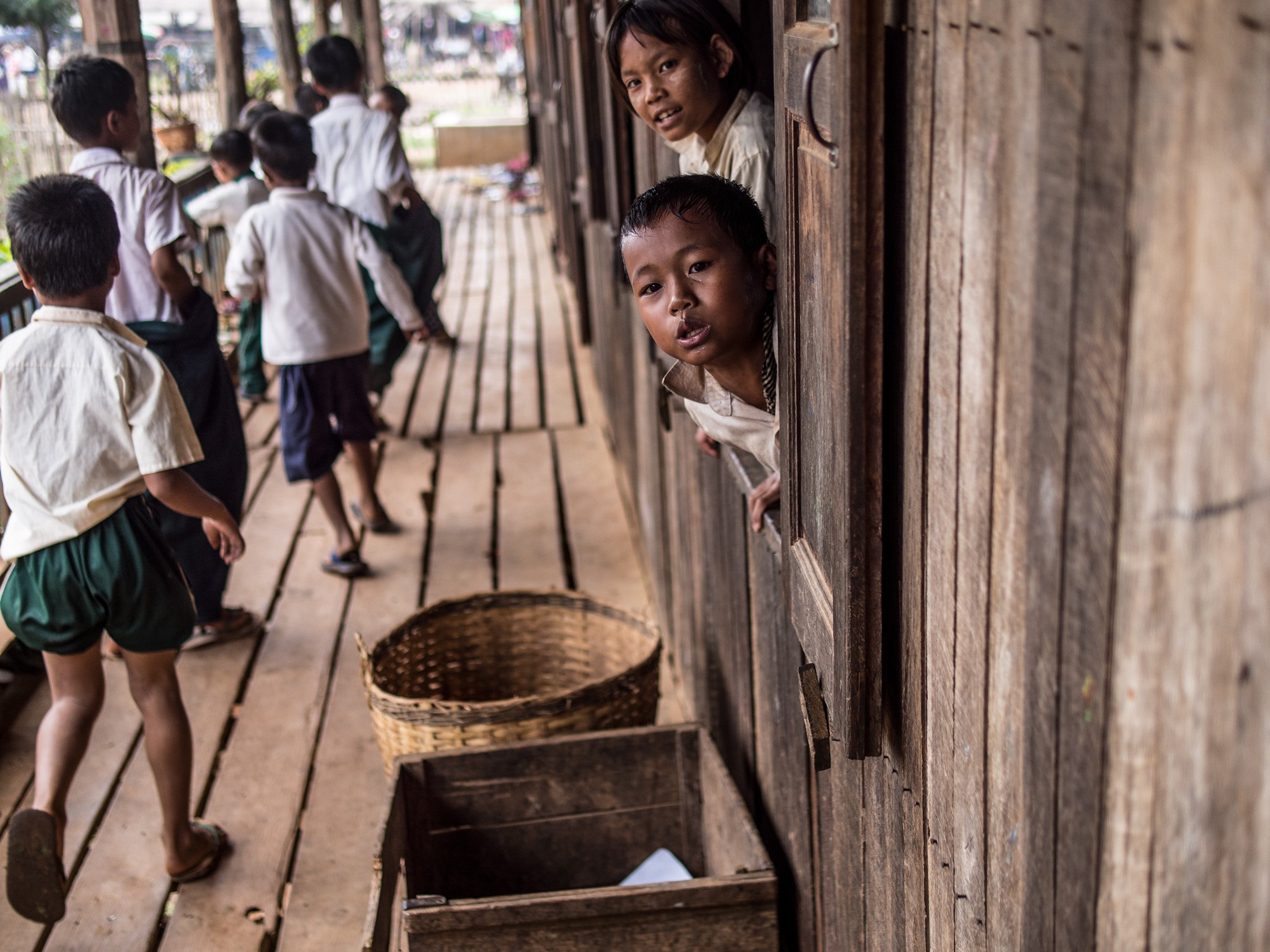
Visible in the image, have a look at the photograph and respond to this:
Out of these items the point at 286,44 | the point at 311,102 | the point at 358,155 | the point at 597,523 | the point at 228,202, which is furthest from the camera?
the point at 286,44

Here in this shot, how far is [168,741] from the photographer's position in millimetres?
2652

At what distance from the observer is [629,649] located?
3037 mm

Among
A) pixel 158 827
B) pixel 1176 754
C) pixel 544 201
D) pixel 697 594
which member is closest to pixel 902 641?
pixel 1176 754

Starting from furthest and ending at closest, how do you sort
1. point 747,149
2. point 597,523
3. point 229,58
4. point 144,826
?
point 229,58
point 597,523
point 144,826
point 747,149

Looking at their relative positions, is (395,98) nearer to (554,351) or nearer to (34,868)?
(554,351)

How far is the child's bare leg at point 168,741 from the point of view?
8.60 ft

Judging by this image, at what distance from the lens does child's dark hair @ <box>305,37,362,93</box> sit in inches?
218

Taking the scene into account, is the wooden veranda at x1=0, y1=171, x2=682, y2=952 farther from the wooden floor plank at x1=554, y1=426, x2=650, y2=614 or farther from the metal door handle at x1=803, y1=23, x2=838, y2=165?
the metal door handle at x1=803, y1=23, x2=838, y2=165

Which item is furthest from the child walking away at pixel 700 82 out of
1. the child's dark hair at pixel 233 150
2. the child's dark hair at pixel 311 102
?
the child's dark hair at pixel 311 102

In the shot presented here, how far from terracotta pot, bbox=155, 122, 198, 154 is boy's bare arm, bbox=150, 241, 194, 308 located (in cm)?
553

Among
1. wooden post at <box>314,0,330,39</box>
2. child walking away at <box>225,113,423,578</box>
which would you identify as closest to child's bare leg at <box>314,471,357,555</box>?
child walking away at <box>225,113,423,578</box>

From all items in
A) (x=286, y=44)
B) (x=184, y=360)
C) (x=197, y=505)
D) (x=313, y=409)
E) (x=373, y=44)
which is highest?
(x=373, y=44)

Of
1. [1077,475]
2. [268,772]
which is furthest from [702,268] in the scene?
[268,772]

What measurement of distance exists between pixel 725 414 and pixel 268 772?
1.84 metres
